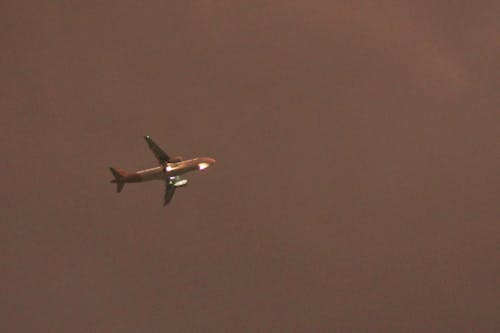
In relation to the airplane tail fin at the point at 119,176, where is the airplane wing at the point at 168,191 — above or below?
below

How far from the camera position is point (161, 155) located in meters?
53.1

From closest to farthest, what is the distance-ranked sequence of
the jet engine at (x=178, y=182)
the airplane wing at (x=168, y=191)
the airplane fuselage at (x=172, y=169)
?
the airplane fuselage at (x=172, y=169) → the jet engine at (x=178, y=182) → the airplane wing at (x=168, y=191)

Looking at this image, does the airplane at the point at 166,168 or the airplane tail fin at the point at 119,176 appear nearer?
the airplane at the point at 166,168

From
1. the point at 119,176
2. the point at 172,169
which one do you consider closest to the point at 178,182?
the point at 172,169

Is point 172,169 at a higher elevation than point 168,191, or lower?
higher

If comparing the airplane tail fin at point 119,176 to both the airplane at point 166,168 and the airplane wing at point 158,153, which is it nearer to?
the airplane at point 166,168

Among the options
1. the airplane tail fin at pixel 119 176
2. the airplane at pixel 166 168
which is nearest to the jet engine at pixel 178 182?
the airplane at pixel 166 168

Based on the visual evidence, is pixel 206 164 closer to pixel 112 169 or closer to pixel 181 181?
pixel 181 181

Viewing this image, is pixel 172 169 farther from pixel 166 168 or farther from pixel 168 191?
pixel 168 191

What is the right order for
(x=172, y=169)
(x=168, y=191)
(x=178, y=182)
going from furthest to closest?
(x=168, y=191) < (x=178, y=182) < (x=172, y=169)

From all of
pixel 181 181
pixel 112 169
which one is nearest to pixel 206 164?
pixel 181 181

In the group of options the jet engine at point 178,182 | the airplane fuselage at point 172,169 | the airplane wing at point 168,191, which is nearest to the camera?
the airplane fuselage at point 172,169

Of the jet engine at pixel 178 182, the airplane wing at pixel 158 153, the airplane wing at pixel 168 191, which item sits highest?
the airplane wing at pixel 158 153

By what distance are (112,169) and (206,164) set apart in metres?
6.57
